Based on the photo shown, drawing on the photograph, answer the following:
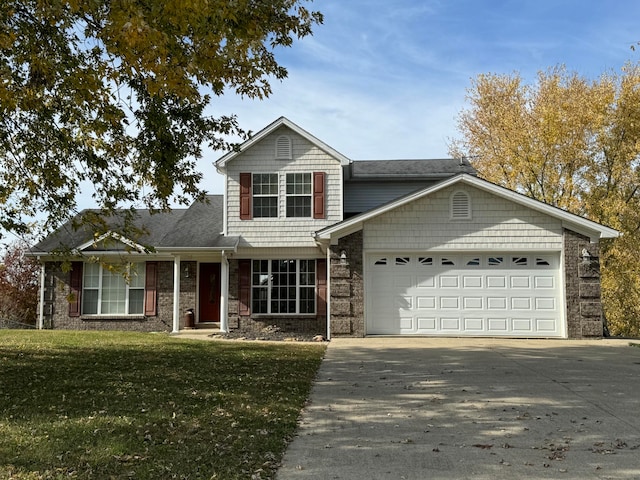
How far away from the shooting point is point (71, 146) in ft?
31.1

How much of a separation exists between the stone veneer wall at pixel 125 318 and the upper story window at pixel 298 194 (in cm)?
370

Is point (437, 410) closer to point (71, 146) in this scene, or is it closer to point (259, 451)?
point (259, 451)

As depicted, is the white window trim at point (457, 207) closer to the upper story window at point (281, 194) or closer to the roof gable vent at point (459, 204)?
the roof gable vent at point (459, 204)

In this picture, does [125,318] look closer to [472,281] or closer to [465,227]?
[472,281]

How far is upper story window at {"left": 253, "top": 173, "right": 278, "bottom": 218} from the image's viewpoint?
1797cm

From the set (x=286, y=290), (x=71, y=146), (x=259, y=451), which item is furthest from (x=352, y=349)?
(x=259, y=451)

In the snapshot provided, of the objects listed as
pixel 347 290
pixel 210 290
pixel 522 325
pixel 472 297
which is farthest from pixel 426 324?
pixel 210 290

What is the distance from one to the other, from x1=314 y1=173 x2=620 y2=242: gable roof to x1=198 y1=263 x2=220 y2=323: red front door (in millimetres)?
5058

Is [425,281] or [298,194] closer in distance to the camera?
[425,281]

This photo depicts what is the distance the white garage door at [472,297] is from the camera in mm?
15070

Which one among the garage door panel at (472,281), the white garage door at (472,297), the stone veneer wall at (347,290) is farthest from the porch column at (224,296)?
the garage door panel at (472,281)

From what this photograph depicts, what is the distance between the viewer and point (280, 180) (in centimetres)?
1798

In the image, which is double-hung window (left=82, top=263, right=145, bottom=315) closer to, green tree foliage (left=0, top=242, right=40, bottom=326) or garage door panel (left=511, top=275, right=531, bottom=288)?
green tree foliage (left=0, top=242, right=40, bottom=326)

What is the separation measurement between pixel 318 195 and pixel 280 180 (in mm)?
1283
